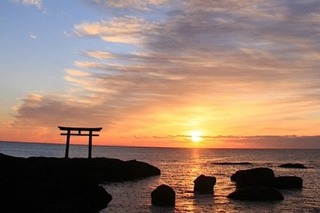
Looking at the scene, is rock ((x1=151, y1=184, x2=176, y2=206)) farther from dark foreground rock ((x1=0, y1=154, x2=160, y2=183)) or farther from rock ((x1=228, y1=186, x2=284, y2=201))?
dark foreground rock ((x1=0, y1=154, x2=160, y2=183))

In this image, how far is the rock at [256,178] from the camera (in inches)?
2183

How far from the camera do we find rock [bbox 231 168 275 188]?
182 feet

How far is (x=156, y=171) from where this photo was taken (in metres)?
75.9

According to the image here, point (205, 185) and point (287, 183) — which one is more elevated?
point (287, 183)

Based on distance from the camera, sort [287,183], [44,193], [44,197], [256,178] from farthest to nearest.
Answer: [256,178]
[287,183]
[44,193]
[44,197]

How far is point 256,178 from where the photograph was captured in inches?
2233

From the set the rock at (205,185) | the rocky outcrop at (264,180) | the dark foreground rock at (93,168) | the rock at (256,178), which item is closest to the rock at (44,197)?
the dark foreground rock at (93,168)

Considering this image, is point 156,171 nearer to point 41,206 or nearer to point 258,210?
point 258,210

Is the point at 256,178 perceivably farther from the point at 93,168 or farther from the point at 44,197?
the point at 44,197

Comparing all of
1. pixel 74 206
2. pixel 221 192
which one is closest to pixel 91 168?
pixel 221 192

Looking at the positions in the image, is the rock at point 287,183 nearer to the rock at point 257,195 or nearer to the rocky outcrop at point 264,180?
the rocky outcrop at point 264,180

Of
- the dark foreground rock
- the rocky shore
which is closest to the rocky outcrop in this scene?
the dark foreground rock

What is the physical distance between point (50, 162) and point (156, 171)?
971 inches

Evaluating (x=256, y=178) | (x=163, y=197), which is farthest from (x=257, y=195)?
(x=256, y=178)
